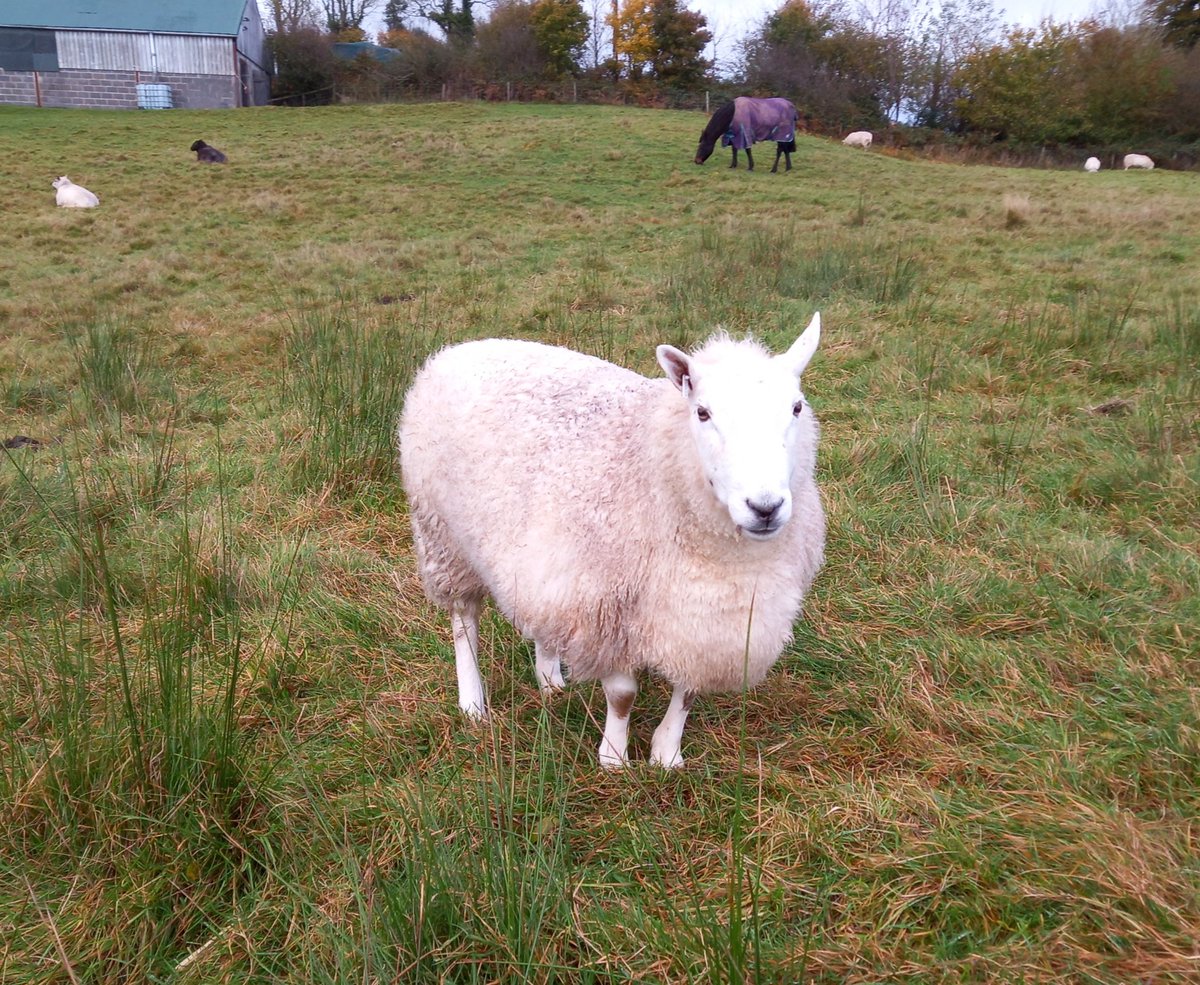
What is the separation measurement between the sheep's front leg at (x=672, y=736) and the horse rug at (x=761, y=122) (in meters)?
16.9

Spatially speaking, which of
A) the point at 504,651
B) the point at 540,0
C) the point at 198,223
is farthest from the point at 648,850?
the point at 540,0

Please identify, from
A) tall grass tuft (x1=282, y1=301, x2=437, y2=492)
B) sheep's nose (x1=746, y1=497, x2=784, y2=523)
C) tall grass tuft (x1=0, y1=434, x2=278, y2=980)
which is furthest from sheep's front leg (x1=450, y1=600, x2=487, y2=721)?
tall grass tuft (x1=282, y1=301, x2=437, y2=492)

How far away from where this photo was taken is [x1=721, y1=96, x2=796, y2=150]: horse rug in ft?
56.0

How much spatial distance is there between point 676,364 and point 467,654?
126 centimetres

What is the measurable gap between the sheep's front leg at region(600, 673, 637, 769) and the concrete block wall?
3401 cm

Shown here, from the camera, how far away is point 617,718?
233 centimetres

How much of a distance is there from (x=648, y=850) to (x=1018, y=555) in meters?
2.04

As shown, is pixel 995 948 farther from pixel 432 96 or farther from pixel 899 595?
pixel 432 96

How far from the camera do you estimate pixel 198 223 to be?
11.3 metres

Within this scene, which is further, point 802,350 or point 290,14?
point 290,14

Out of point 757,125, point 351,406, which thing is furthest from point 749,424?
point 757,125

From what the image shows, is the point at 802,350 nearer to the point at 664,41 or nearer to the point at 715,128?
the point at 715,128

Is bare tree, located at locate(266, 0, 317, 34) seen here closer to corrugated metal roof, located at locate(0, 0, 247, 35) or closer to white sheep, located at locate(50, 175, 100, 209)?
corrugated metal roof, located at locate(0, 0, 247, 35)

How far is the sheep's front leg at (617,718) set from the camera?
89.9 inches
